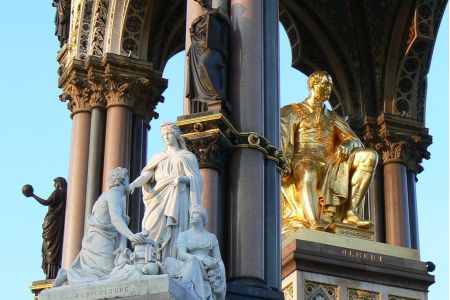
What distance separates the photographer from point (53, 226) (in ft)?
75.8

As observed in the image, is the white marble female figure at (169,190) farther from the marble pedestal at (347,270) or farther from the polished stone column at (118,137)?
the polished stone column at (118,137)

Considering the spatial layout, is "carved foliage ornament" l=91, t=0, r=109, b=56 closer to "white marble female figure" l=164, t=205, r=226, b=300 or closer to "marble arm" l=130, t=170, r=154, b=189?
"marble arm" l=130, t=170, r=154, b=189

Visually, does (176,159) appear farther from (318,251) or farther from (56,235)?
(56,235)

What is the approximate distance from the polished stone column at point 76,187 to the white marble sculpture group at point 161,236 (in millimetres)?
6318

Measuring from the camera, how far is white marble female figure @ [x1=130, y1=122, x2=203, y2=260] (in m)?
15.0

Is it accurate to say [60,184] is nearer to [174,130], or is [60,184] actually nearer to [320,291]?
[320,291]

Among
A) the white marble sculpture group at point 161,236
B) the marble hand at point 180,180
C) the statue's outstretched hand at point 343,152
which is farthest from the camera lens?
the statue's outstretched hand at point 343,152

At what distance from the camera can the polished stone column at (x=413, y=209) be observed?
2484 cm

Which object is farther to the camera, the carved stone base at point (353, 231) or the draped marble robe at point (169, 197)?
the carved stone base at point (353, 231)

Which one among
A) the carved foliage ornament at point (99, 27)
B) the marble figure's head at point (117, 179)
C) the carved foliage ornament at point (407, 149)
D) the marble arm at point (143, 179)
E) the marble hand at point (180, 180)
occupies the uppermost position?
the carved foliage ornament at point (99, 27)

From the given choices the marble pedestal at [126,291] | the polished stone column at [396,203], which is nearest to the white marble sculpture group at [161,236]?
the marble pedestal at [126,291]

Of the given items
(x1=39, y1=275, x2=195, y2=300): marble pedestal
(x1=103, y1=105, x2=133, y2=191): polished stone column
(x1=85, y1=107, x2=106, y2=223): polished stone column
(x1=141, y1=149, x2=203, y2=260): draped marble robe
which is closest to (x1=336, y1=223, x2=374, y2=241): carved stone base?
(x1=103, y1=105, x2=133, y2=191): polished stone column

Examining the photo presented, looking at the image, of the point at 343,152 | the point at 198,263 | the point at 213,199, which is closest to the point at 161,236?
the point at 198,263

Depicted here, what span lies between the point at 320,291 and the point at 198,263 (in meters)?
5.58
